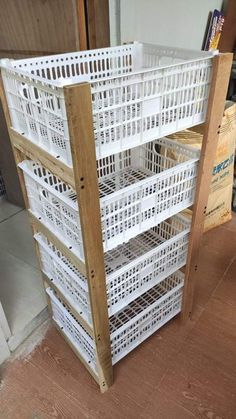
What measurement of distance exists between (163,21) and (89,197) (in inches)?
52.0

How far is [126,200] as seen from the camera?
984 mm

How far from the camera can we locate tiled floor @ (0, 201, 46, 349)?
1.51 meters

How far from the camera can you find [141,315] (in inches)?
50.4

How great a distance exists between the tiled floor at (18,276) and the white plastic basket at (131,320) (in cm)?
16

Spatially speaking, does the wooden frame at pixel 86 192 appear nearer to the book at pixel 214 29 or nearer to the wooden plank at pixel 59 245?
the wooden plank at pixel 59 245

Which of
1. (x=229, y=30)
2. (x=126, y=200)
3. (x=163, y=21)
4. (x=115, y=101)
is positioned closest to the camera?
(x=115, y=101)

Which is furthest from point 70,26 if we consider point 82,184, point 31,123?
point 82,184

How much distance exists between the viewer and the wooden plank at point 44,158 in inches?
31.2

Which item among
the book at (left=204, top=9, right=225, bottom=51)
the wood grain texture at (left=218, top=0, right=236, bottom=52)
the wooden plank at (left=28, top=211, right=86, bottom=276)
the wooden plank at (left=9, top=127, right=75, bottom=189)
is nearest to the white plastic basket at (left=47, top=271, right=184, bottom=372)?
the wooden plank at (left=28, top=211, right=86, bottom=276)

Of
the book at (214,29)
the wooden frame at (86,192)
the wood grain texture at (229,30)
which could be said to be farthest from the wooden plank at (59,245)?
the wood grain texture at (229,30)

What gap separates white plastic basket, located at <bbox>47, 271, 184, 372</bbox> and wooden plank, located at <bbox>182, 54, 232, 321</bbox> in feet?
0.25

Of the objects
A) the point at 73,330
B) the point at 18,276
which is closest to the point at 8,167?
the point at 18,276

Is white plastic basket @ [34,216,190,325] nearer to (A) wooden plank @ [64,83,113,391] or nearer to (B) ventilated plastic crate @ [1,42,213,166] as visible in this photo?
(A) wooden plank @ [64,83,113,391]

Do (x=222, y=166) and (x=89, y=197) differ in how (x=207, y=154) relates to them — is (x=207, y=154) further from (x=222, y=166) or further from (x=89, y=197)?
(x=222, y=166)
